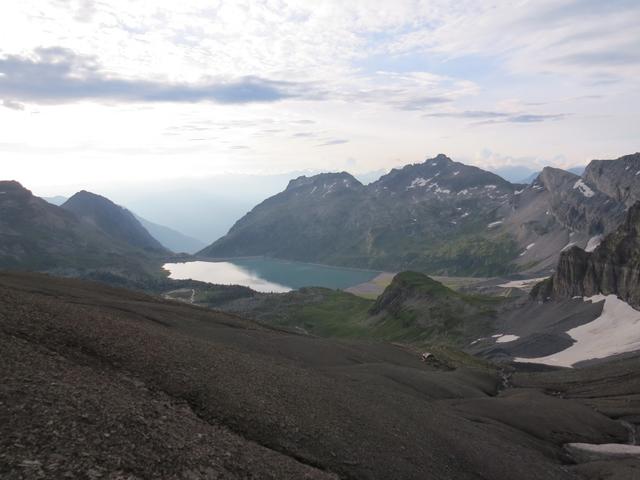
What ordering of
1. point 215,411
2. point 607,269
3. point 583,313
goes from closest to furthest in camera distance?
point 215,411 → point 583,313 → point 607,269

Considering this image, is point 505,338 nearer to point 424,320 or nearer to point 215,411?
point 424,320

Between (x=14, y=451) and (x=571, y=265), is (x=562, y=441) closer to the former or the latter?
(x=14, y=451)

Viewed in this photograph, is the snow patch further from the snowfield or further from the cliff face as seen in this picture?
the cliff face

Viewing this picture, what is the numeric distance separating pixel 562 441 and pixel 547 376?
4208 centimetres

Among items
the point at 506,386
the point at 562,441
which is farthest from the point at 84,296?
the point at 506,386

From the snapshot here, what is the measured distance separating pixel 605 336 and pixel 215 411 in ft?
369

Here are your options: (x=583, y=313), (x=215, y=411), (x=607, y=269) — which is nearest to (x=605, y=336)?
(x=583, y=313)

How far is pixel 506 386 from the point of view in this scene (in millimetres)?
80562

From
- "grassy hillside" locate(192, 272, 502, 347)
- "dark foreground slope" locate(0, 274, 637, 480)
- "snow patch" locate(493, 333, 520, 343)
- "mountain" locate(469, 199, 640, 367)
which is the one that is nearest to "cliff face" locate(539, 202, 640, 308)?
"mountain" locate(469, 199, 640, 367)

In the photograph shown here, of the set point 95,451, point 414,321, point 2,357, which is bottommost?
point 414,321

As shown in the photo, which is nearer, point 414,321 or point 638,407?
point 638,407

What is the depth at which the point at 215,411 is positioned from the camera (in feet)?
96.9

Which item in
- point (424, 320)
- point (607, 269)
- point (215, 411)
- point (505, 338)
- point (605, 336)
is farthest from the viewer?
point (424, 320)

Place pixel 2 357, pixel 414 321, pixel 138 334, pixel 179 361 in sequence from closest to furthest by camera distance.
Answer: pixel 2 357
pixel 179 361
pixel 138 334
pixel 414 321
